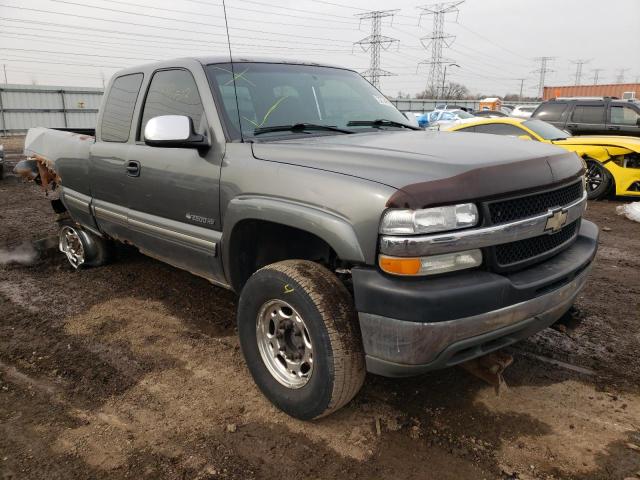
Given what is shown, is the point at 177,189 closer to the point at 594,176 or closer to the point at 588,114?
the point at 594,176

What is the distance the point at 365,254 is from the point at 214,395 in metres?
1.39

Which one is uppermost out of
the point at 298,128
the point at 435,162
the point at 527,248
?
the point at 298,128

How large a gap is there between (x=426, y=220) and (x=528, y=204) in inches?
24.7

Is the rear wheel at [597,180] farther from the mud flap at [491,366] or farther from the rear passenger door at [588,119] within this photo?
the mud flap at [491,366]

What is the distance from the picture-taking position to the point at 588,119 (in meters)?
11.0

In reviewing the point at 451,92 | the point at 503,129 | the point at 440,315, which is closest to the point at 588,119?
the point at 503,129

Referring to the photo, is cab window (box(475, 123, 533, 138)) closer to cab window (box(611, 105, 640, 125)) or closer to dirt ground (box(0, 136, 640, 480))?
cab window (box(611, 105, 640, 125))

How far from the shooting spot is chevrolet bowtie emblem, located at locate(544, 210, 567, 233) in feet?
7.90

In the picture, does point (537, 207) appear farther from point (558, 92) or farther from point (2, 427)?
point (558, 92)

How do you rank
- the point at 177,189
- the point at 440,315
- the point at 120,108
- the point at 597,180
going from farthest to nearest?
the point at 597,180 < the point at 120,108 < the point at 177,189 < the point at 440,315

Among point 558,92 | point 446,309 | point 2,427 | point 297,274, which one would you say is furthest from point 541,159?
point 558,92

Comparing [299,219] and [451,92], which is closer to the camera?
[299,219]

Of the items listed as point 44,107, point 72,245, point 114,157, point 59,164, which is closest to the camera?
point 114,157

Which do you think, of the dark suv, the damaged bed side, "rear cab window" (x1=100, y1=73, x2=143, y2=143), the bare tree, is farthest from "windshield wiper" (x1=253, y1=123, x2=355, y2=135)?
the bare tree
